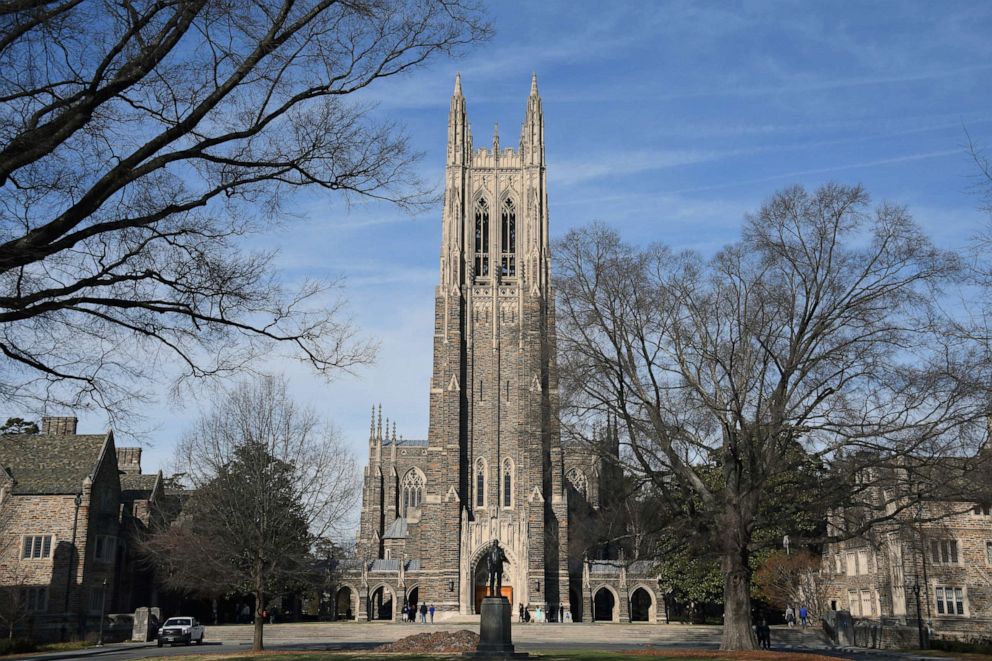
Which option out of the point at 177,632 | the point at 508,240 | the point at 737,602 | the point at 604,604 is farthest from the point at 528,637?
the point at 508,240

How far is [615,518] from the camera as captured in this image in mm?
30797

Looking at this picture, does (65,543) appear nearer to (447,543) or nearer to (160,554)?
(160,554)

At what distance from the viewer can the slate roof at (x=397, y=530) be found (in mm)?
71056

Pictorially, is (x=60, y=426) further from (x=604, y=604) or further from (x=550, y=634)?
(x=604, y=604)

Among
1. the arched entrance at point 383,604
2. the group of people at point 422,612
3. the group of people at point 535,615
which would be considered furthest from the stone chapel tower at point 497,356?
the arched entrance at point 383,604

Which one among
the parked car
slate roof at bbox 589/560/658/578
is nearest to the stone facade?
slate roof at bbox 589/560/658/578

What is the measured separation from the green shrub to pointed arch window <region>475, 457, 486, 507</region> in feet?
105

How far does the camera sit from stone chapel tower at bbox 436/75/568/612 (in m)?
61.4

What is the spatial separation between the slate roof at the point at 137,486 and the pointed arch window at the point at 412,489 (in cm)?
2284

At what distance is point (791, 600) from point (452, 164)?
3852 centimetres

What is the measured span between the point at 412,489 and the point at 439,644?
1989 inches

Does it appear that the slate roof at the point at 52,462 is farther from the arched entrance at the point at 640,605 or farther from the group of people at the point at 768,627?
the arched entrance at the point at 640,605

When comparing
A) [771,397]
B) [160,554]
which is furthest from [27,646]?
[771,397]

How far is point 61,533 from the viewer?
45.6 m
